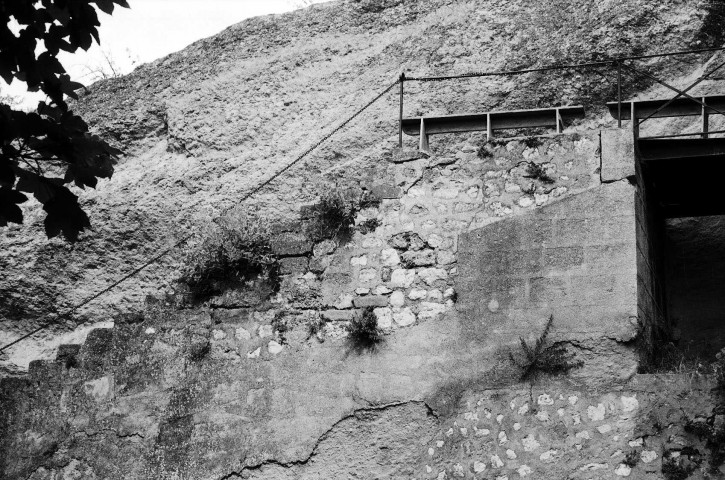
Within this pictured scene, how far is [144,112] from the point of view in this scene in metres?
15.4

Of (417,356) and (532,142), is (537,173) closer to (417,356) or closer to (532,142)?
(532,142)

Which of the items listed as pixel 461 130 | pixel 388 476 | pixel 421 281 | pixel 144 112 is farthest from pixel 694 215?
pixel 144 112

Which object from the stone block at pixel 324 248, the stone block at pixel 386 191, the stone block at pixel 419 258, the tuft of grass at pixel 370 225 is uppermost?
the stone block at pixel 386 191

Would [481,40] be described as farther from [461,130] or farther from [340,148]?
[461,130]

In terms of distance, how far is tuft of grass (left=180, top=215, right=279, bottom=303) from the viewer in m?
8.96

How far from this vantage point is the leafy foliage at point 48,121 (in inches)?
222

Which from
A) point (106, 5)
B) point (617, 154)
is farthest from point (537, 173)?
point (106, 5)

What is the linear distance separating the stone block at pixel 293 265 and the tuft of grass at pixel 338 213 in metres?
0.22

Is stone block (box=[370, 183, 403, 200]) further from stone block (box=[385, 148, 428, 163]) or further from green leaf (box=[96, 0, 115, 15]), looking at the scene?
green leaf (box=[96, 0, 115, 15])

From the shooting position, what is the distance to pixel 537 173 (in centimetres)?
843

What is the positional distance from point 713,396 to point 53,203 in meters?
4.56

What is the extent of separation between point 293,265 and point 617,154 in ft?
9.29

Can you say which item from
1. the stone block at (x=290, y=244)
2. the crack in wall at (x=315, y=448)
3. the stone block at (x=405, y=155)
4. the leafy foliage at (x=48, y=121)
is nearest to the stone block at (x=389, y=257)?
the stone block at (x=290, y=244)

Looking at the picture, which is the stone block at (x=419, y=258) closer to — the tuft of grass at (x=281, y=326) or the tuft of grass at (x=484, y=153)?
the tuft of grass at (x=484, y=153)
